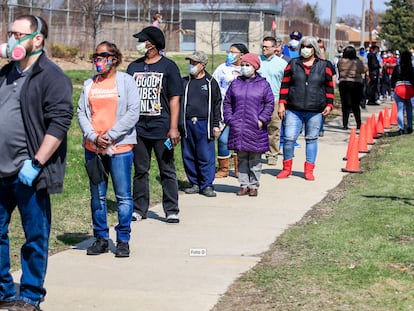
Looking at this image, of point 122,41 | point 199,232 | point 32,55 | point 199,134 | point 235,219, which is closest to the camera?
point 32,55

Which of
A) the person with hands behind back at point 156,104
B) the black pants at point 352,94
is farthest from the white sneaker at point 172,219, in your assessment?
the black pants at point 352,94

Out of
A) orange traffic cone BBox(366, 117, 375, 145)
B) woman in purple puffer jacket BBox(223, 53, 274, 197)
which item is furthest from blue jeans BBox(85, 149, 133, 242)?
orange traffic cone BBox(366, 117, 375, 145)

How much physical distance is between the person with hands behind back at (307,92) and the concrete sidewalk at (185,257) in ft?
3.12

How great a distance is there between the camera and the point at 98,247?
7844mm

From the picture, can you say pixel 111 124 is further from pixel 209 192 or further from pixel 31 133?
pixel 209 192

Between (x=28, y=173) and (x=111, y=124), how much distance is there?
2.13 meters

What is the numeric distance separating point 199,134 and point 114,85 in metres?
3.78

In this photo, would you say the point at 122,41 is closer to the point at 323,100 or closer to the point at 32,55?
the point at 323,100

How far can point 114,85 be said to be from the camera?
25.1ft

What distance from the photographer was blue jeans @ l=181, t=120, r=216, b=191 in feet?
37.0

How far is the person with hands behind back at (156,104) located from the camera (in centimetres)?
891

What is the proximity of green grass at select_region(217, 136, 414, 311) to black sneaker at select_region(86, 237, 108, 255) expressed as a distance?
1406 mm

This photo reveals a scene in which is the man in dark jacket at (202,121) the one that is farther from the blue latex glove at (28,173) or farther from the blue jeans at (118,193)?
the blue latex glove at (28,173)

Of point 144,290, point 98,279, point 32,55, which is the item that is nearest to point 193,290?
point 144,290
